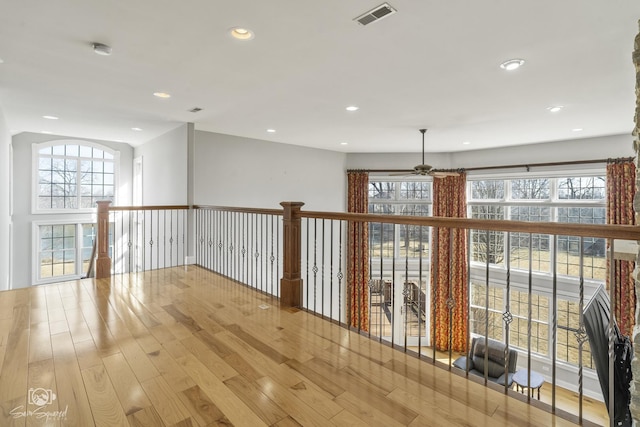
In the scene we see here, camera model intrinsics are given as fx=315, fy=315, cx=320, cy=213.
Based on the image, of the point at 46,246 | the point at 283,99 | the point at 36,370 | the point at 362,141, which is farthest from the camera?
the point at 46,246

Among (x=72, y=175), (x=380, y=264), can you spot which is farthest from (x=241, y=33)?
(x=72, y=175)

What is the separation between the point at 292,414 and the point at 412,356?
991mm

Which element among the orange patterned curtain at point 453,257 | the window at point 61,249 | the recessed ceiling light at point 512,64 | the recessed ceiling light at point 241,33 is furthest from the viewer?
the orange patterned curtain at point 453,257

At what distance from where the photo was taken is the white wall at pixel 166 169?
5328mm

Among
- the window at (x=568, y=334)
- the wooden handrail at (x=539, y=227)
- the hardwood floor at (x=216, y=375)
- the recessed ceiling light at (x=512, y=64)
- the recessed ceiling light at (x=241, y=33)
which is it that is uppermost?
the recessed ceiling light at (x=241, y=33)

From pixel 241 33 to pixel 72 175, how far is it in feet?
23.5

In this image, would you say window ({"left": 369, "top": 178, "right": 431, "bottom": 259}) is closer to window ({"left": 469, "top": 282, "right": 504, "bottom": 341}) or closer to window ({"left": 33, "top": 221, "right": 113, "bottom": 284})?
window ({"left": 469, "top": 282, "right": 504, "bottom": 341})

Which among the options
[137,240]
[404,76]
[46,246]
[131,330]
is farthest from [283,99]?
[46,246]

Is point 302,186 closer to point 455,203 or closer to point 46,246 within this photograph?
point 455,203

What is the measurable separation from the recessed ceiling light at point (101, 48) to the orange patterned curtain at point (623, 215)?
752cm

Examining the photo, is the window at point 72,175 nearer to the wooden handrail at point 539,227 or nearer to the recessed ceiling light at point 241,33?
the recessed ceiling light at point 241,33

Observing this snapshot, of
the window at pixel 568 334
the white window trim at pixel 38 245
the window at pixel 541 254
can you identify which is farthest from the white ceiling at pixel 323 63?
the window at pixel 568 334

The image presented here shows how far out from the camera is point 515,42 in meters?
2.43

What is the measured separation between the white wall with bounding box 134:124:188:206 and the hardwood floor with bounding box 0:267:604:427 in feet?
9.09
